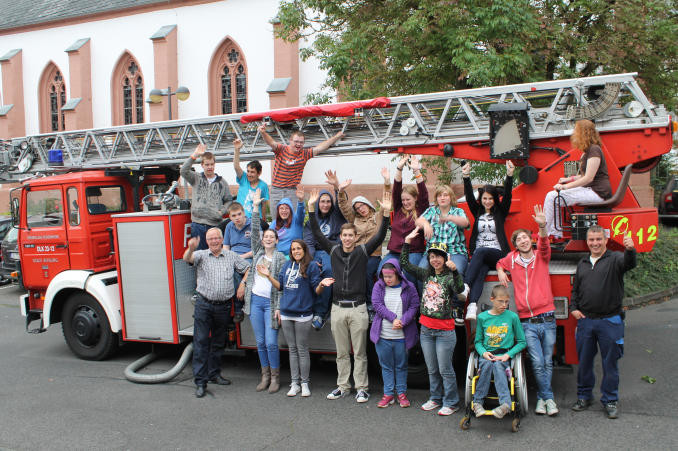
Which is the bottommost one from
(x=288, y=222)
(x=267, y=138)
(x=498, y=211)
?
(x=288, y=222)

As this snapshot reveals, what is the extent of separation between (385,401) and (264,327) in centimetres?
160

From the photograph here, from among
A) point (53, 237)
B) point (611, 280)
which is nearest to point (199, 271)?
point (53, 237)

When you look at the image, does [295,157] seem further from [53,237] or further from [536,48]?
[536,48]

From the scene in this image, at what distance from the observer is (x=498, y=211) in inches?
253

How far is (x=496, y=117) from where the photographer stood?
6.50 metres

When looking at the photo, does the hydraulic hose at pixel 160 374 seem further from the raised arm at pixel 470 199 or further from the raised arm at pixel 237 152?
the raised arm at pixel 470 199

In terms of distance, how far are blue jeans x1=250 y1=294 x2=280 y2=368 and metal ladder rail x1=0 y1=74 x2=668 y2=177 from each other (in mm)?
2109

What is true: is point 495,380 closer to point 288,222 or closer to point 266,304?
point 266,304

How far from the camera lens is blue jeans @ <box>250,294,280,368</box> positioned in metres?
6.67

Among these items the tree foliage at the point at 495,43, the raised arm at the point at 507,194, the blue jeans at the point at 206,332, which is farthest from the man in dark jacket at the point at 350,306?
the tree foliage at the point at 495,43

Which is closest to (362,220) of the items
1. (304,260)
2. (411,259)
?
(411,259)

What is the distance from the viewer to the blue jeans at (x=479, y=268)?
19.9 ft

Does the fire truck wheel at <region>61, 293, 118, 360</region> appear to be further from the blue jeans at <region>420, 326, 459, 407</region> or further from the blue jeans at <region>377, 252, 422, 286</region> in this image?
the blue jeans at <region>420, 326, 459, 407</region>

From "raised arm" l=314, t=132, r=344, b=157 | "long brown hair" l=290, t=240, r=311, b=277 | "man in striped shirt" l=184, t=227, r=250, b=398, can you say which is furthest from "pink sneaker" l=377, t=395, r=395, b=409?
"raised arm" l=314, t=132, r=344, b=157
